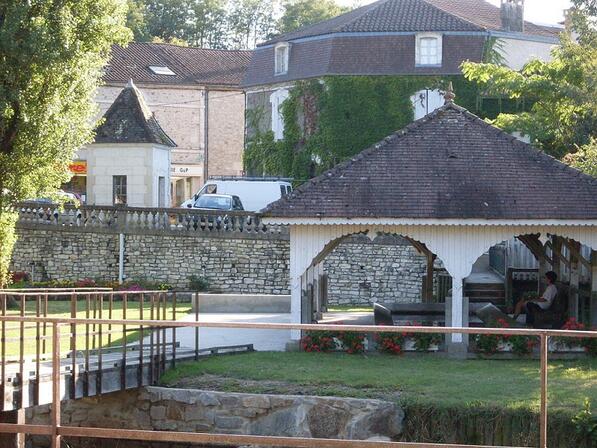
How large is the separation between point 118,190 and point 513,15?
1811 centimetres

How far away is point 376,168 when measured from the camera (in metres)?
22.6

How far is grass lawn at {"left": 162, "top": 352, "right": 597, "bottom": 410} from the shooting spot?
16.5m

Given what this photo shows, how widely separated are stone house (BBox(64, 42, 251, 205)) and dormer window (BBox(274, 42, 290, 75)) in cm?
1109

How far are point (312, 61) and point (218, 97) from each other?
49.4 feet

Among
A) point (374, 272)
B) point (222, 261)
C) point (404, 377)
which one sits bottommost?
point (404, 377)

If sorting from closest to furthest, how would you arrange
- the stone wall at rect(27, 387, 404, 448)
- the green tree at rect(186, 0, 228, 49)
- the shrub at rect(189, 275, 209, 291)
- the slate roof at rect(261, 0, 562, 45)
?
the stone wall at rect(27, 387, 404, 448) < the shrub at rect(189, 275, 209, 291) < the slate roof at rect(261, 0, 562, 45) < the green tree at rect(186, 0, 228, 49)

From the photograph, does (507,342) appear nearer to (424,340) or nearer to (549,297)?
(424,340)

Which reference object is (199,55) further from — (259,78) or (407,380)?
(407,380)

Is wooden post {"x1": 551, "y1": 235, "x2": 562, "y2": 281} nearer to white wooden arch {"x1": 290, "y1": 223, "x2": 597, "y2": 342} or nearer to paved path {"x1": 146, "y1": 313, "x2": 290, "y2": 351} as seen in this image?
white wooden arch {"x1": 290, "y1": 223, "x2": 597, "y2": 342}

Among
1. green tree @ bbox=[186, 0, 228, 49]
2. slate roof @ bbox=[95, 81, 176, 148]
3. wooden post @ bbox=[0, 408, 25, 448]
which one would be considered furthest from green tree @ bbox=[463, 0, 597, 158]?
green tree @ bbox=[186, 0, 228, 49]

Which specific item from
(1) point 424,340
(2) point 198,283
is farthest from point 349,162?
(2) point 198,283

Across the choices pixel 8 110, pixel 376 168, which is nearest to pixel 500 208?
pixel 376 168

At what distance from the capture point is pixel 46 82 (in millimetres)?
28219

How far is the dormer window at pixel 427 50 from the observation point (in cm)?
4738
